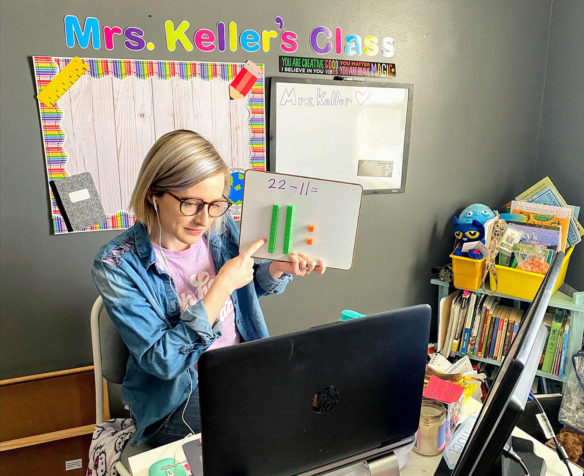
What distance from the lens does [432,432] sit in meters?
0.98

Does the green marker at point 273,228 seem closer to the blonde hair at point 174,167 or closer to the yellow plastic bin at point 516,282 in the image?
the blonde hair at point 174,167

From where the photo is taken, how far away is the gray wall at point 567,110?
2479mm

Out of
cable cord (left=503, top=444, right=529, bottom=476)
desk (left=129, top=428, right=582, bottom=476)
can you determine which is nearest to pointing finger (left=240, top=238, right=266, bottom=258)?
desk (left=129, top=428, right=582, bottom=476)

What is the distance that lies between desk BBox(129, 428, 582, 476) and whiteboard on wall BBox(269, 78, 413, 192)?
4.35 feet

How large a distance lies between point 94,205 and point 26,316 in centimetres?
47

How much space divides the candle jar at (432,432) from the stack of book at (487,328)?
141 cm

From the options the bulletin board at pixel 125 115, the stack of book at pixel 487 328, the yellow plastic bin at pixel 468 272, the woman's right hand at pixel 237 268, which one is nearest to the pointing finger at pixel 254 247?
the woman's right hand at pixel 237 268

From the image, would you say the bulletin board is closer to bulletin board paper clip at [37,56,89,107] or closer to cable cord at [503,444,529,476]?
bulletin board paper clip at [37,56,89,107]

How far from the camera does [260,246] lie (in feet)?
3.73

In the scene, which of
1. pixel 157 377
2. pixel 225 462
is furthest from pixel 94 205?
pixel 225 462

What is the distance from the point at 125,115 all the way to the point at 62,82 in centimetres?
23

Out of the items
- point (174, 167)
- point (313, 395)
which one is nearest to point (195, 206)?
point (174, 167)

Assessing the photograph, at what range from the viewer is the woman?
3.67 ft

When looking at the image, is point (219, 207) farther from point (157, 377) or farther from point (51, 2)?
point (51, 2)
